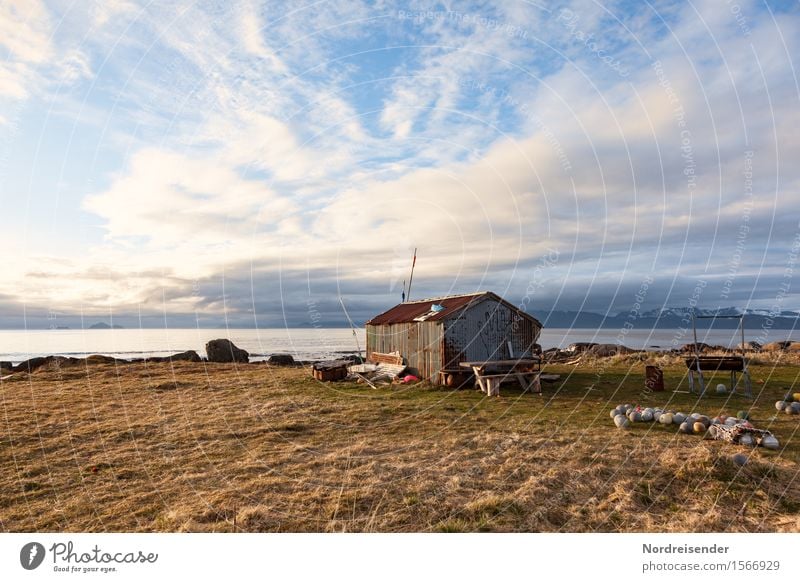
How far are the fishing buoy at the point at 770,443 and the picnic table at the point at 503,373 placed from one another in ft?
30.5

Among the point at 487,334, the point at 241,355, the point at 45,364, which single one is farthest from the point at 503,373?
the point at 45,364

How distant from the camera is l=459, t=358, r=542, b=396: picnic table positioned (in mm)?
19703

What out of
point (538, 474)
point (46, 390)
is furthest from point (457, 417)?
point (46, 390)

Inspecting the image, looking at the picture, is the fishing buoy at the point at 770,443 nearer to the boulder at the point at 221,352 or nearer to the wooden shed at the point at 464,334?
the wooden shed at the point at 464,334

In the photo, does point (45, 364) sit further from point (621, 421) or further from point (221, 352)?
point (621, 421)

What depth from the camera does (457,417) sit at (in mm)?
15281

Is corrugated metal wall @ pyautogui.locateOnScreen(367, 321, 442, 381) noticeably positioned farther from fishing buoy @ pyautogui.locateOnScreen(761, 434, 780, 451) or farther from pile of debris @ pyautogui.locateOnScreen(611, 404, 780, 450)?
fishing buoy @ pyautogui.locateOnScreen(761, 434, 780, 451)

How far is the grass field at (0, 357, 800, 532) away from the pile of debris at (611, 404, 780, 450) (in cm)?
35

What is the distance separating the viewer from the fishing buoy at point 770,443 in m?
11.1

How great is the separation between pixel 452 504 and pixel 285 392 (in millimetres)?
14703

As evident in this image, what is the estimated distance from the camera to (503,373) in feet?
69.5

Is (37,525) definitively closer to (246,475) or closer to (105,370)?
(246,475)

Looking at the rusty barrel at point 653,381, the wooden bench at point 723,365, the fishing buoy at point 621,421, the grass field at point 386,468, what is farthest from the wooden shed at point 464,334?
the fishing buoy at point 621,421
